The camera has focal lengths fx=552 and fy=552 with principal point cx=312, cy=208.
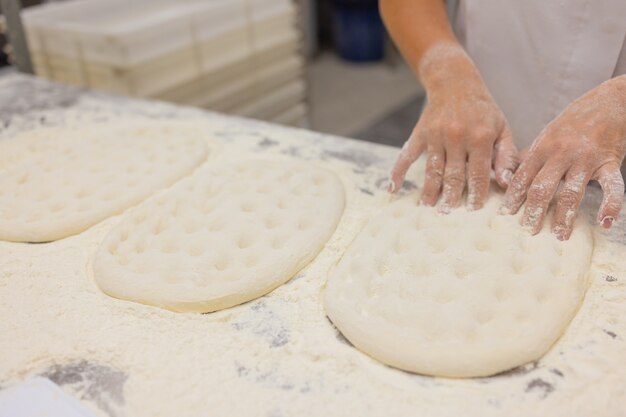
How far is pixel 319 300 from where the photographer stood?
0.94 metres

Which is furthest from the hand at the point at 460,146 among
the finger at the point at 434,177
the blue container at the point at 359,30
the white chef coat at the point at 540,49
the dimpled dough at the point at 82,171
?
the blue container at the point at 359,30

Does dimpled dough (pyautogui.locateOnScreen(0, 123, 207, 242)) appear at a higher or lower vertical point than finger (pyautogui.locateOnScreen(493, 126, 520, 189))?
lower

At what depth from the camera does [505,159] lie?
1.13 meters

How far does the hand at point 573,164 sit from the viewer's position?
3.30 feet

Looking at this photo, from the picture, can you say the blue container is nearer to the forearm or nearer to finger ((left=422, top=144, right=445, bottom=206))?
the forearm

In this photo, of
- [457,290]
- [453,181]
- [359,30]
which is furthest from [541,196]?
[359,30]

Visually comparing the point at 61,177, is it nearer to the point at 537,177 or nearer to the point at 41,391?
the point at 41,391

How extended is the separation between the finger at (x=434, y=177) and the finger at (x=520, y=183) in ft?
0.44

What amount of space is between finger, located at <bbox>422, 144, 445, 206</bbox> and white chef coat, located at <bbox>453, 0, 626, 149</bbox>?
0.43m

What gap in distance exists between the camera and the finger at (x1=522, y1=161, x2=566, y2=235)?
3.33 ft

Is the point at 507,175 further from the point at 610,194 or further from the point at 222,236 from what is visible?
the point at 222,236

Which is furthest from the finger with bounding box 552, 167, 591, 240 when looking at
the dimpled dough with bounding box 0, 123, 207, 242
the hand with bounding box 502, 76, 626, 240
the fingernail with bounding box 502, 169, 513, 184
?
the dimpled dough with bounding box 0, 123, 207, 242

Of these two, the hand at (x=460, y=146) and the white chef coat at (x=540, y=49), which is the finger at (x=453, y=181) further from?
the white chef coat at (x=540, y=49)

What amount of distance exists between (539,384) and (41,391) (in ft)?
2.30
